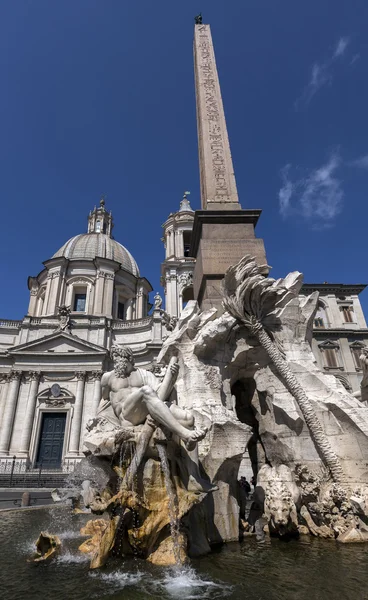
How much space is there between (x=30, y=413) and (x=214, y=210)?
74.1ft

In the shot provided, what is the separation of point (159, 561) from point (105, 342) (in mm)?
25941

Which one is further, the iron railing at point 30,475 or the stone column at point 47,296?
the stone column at point 47,296

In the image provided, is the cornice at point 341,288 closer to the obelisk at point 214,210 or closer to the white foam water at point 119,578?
the obelisk at point 214,210

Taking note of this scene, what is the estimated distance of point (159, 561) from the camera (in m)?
3.36

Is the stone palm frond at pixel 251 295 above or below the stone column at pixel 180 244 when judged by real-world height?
below

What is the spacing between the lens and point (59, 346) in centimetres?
2722

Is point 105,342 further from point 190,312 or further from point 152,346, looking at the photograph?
point 190,312

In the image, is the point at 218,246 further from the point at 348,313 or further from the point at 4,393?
the point at 4,393

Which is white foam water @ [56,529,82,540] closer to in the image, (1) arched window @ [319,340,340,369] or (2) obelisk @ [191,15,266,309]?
(2) obelisk @ [191,15,266,309]

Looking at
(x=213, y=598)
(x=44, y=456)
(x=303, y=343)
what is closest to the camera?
(x=213, y=598)

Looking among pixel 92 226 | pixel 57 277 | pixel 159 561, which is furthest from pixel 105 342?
pixel 159 561

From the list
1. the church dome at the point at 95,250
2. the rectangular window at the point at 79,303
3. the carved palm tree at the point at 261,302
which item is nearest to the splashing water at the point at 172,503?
the carved palm tree at the point at 261,302

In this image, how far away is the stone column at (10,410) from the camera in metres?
23.5

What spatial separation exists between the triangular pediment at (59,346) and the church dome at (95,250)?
10121 millimetres
